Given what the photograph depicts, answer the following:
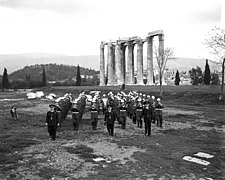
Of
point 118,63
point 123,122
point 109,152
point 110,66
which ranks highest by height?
point 118,63

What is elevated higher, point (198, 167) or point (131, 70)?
point (131, 70)

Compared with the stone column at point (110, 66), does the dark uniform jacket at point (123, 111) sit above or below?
below

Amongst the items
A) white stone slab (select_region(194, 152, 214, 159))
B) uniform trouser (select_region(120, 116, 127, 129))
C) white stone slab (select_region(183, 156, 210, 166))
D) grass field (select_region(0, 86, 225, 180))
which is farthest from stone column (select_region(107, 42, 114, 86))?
white stone slab (select_region(183, 156, 210, 166))

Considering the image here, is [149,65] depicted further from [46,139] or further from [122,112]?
[46,139]

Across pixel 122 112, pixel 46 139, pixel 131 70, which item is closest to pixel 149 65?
pixel 131 70

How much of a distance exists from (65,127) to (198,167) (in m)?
10.9

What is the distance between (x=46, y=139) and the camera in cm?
1567

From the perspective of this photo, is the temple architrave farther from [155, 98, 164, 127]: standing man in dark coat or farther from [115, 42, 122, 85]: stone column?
[155, 98, 164, 127]: standing man in dark coat

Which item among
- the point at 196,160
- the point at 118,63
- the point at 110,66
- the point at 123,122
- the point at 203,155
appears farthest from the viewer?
the point at 110,66

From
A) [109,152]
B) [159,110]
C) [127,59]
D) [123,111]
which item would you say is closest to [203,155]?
[109,152]

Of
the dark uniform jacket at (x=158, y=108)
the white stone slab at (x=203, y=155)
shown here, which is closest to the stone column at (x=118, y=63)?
the dark uniform jacket at (x=158, y=108)

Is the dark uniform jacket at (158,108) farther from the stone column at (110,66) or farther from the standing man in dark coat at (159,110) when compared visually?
the stone column at (110,66)

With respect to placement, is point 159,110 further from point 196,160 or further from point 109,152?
point 196,160

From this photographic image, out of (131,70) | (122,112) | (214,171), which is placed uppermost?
(131,70)
